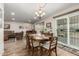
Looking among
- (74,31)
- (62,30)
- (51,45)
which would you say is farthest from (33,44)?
(74,31)

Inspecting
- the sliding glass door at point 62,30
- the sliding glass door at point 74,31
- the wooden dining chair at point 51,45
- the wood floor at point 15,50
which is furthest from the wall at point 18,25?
the sliding glass door at point 74,31

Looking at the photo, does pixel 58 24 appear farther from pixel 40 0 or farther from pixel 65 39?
pixel 40 0

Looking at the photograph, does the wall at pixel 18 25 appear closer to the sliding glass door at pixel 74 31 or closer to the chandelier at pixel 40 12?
the chandelier at pixel 40 12

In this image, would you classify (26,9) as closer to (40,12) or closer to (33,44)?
(40,12)

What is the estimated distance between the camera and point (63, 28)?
2248 millimetres

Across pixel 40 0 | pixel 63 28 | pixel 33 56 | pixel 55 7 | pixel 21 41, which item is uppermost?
pixel 40 0

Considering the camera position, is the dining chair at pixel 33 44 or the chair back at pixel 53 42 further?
the dining chair at pixel 33 44

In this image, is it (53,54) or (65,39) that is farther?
(65,39)

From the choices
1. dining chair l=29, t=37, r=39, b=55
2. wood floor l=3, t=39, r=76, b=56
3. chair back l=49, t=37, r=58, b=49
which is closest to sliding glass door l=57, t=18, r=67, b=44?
chair back l=49, t=37, r=58, b=49

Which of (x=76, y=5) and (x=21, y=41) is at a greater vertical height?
(x=76, y=5)

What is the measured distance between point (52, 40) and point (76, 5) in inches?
39.2

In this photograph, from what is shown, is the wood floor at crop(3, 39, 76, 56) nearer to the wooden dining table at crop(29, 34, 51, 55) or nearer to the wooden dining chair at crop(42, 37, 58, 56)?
the wooden dining chair at crop(42, 37, 58, 56)

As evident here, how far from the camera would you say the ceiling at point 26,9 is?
6.77ft

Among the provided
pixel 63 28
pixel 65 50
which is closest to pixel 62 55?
pixel 65 50
